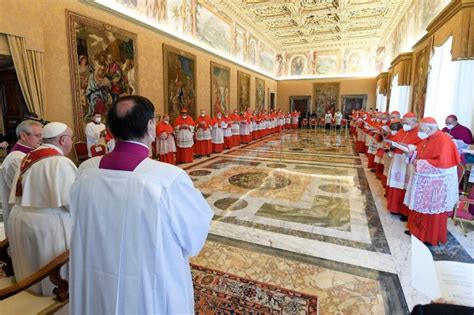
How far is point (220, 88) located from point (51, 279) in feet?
45.2

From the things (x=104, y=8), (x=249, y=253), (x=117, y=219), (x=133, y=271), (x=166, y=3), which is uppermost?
(x=166, y=3)

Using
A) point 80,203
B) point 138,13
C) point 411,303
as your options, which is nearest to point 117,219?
point 80,203

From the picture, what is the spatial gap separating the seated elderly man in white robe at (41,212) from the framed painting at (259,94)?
19.3m

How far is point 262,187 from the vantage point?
6.92 m

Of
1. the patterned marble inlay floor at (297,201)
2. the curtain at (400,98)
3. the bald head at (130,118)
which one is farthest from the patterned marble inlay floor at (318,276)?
the curtain at (400,98)

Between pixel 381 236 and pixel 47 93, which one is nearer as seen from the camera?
pixel 381 236

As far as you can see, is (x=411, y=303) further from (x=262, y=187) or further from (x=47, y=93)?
(x=47, y=93)

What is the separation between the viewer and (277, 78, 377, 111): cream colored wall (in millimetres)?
23531

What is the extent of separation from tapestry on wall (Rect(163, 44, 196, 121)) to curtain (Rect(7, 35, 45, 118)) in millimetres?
4644

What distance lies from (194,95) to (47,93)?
6.57 metres

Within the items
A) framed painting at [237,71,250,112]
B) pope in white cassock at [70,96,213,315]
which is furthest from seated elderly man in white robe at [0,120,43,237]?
framed painting at [237,71,250,112]

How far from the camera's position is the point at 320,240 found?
4.18 metres

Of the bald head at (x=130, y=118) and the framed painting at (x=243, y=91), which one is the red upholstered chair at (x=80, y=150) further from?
the framed painting at (x=243, y=91)

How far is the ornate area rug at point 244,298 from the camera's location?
268cm
